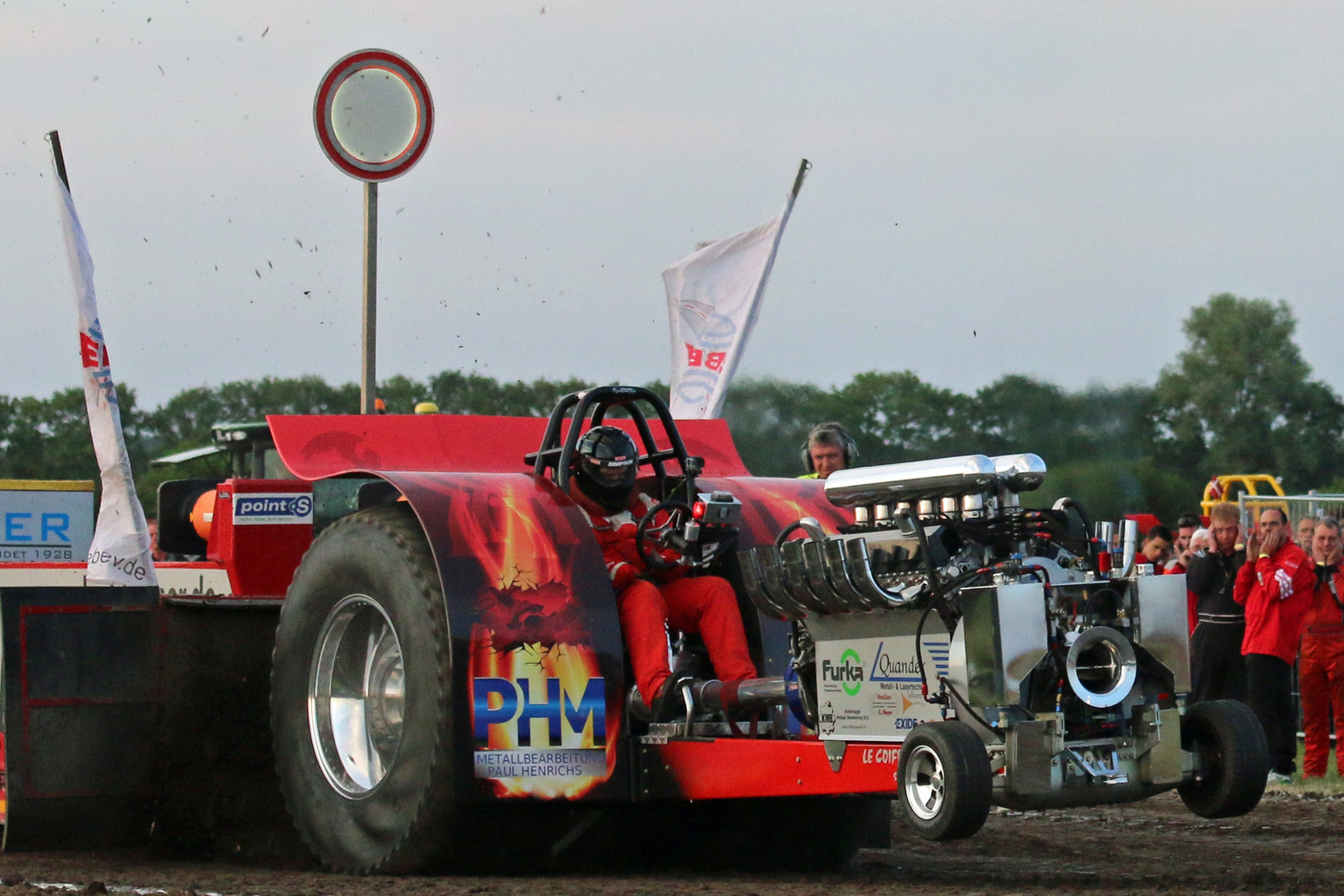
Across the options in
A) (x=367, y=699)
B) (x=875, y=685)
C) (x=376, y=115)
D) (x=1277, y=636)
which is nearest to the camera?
(x=875, y=685)

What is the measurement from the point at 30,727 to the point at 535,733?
77.3 inches

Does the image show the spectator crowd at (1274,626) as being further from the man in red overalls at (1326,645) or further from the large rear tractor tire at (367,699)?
the large rear tractor tire at (367,699)

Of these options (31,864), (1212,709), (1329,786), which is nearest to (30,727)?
(31,864)

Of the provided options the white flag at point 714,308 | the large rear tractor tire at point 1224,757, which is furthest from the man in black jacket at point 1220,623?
the large rear tractor tire at point 1224,757

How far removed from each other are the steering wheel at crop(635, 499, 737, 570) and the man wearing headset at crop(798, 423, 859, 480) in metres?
2.01

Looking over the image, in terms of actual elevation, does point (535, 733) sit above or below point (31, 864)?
above

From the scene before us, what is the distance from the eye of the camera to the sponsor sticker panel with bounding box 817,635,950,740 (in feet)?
16.5

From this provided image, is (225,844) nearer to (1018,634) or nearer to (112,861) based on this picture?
(112,861)

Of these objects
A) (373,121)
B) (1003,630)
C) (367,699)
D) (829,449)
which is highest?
(373,121)

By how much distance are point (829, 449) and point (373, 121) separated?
3.06 metres

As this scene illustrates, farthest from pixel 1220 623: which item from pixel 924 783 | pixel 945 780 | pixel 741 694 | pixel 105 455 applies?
pixel 945 780

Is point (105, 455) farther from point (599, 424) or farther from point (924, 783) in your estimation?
point (924, 783)

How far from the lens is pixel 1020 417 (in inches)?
677

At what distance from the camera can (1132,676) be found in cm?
496
